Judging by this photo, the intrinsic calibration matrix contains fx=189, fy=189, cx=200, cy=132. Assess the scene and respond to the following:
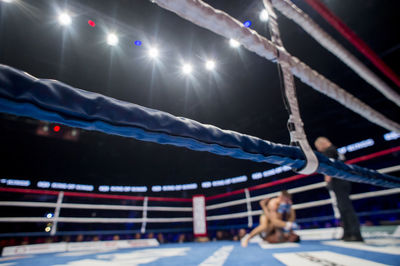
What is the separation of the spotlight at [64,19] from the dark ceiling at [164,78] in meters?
0.11

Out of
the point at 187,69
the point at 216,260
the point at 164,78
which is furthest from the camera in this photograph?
the point at 164,78

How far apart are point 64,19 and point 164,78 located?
242 centimetres

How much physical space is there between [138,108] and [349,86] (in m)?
6.62

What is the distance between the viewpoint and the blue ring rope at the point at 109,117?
0.63m

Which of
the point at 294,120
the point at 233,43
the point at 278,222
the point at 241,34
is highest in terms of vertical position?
the point at 233,43

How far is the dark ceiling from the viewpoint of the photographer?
3.55m

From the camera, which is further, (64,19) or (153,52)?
(153,52)

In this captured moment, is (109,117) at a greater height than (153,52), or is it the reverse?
(153,52)

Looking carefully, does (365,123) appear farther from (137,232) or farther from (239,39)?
(137,232)

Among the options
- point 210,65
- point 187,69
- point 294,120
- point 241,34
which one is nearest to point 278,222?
point 294,120

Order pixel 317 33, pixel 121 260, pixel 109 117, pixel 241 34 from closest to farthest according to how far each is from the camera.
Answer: pixel 109 117
pixel 241 34
pixel 317 33
pixel 121 260

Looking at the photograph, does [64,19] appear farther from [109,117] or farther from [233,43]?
[109,117]

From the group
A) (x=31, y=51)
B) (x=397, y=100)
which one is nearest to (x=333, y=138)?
(x=397, y=100)

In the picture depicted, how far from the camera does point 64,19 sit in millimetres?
3596
